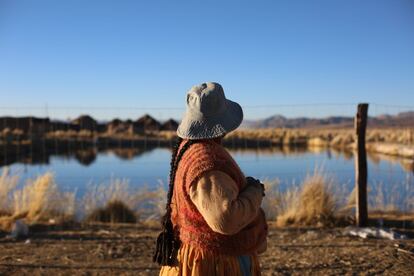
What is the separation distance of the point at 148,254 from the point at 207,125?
378cm

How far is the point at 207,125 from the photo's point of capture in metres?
2.31

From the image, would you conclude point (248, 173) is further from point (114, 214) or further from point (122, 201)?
point (114, 214)

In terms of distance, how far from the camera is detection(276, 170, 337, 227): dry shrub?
733 centimetres

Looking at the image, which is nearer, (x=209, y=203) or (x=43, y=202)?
(x=209, y=203)

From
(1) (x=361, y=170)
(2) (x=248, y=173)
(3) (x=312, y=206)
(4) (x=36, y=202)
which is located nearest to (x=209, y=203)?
(1) (x=361, y=170)

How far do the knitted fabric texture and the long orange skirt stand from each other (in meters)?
0.03

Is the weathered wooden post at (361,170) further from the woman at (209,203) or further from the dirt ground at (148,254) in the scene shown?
the woman at (209,203)

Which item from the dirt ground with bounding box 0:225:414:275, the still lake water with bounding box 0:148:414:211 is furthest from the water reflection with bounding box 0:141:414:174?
the dirt ground with bounding box 0:225:414:275

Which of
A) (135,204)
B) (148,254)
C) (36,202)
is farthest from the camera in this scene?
(135,204)

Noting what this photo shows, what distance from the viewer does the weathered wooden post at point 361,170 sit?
6945mm

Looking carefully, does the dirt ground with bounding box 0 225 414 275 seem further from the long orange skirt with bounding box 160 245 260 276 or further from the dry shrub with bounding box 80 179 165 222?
the long orange skirt with bounding box 160 245 260 276

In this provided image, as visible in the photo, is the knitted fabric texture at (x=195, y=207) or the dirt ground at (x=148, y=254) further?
the dirt ground at (x=148, y=254)

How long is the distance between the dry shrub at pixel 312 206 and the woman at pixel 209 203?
507 centimetres

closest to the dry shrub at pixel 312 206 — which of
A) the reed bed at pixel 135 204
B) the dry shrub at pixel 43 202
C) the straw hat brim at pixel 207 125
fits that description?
the reed bed at pixel 135 204
